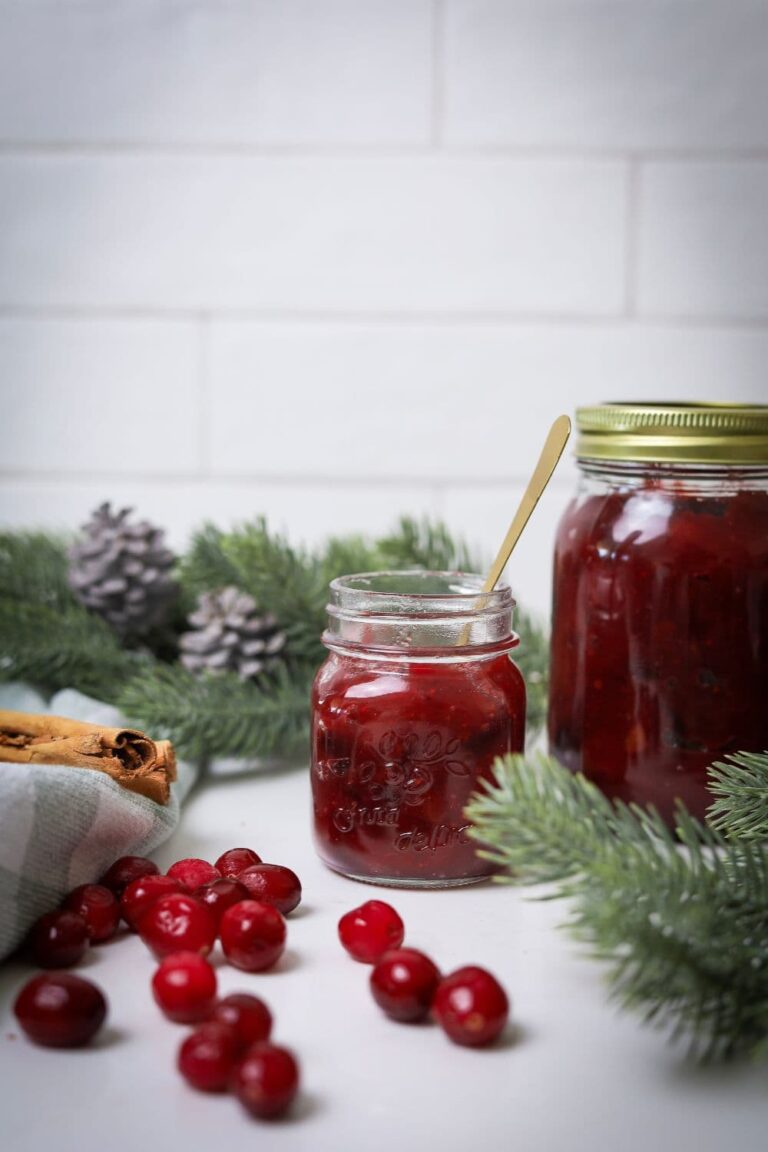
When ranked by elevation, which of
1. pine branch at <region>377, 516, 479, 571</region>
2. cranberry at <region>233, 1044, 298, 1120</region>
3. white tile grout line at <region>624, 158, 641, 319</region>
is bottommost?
cranberry at <region>233, 1044, 298, 1120</region>

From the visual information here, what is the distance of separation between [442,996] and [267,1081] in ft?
0.35

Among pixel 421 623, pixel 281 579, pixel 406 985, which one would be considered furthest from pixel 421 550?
pixel 406 985

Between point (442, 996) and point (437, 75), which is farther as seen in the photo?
point (437, 75)

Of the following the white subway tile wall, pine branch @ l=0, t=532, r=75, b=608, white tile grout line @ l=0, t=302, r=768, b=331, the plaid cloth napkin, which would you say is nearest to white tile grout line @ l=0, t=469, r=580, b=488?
the white subway tile wall

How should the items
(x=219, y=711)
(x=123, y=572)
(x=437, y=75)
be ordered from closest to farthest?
1. (x=219, y=711)
2. (x=123, y=572)
3. (x=437, y=75)

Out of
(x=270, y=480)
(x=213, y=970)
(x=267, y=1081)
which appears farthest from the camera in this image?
(x=270, y=480)

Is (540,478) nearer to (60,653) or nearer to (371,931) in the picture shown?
(371,931)

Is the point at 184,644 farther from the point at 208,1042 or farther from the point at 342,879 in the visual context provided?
the point at 208,1042

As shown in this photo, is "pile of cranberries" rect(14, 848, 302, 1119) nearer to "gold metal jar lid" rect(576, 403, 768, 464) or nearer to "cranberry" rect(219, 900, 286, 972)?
"cranberry" rect(219, 900, 286, 972)

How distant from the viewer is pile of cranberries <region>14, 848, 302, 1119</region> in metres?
0.52

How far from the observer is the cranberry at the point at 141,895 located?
684 millimetres

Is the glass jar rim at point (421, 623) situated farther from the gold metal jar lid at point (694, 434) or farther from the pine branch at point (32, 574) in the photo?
the pine branch at point (32, 574)

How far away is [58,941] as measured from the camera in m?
0.64

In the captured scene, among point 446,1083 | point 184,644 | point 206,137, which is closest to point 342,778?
point 446,1083
